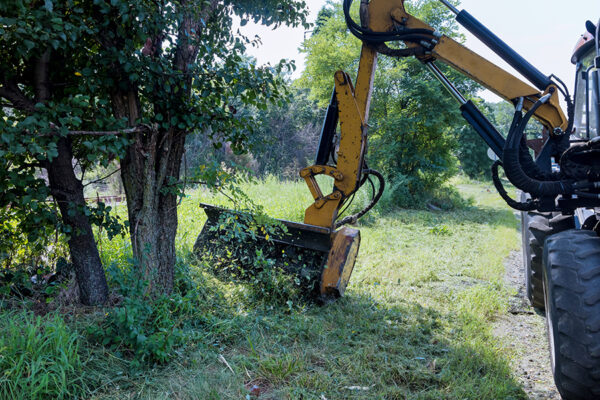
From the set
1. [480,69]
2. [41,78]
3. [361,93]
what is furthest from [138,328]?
[480,69]

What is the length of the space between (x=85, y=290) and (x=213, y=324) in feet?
3.34

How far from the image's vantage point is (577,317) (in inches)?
87.9

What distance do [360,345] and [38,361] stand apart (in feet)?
7.39

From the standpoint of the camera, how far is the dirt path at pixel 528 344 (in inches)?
115

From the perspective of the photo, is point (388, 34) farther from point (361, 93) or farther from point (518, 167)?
point (518, 167)

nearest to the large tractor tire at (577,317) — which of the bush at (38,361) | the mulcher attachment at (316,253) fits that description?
the mulcher attachment at (316,253)

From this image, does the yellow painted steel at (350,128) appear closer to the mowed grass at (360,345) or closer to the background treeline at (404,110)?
the mowed grass at (360,345)

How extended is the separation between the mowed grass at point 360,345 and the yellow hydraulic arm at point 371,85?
1.07 metres

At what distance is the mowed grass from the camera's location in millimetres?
2686

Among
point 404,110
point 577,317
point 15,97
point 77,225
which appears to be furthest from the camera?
point 404,110

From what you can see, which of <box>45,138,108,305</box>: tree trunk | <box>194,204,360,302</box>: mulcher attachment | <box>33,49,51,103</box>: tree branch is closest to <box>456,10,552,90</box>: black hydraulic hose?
<box>194,204,360,302</box>: mulcher attachment

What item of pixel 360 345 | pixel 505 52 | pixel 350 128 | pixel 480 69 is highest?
pixel 505 52

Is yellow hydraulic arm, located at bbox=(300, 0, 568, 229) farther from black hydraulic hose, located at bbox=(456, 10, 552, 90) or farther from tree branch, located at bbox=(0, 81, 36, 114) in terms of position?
tree branch, located at bbox=(0, 81, 36, 114)

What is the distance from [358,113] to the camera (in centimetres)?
398
